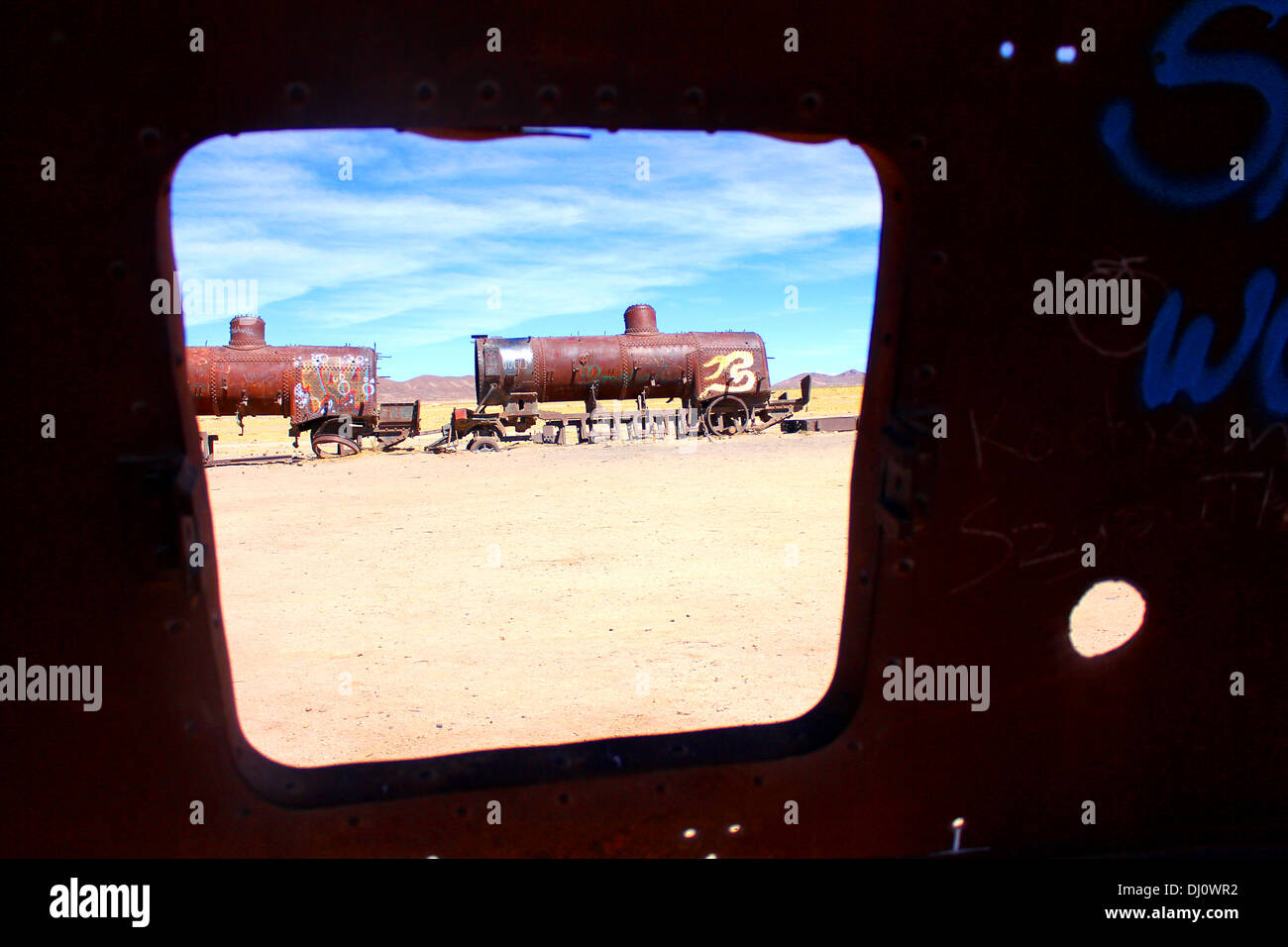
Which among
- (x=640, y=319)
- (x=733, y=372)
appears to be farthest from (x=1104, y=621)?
(x=640, y=319)

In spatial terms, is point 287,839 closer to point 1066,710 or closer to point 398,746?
point 1066,710

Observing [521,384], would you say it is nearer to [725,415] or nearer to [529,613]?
[725,415]

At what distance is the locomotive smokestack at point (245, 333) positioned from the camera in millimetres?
22031

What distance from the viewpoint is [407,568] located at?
761 centimetres

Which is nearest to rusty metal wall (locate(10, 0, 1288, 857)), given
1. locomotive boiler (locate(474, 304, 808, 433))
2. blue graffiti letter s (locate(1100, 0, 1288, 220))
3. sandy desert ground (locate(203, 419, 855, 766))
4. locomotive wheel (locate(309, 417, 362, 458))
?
blue graffiti letter s (locate(1100, 0, 1288, 220))

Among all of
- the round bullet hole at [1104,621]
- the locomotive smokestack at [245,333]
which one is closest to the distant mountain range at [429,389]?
the locomotive smokestack at [245,333]

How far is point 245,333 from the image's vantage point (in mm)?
22156

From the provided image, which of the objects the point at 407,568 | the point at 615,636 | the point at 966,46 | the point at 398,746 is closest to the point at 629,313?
the point at 407,568

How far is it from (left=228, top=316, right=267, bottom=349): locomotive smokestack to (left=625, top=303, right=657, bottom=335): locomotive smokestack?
992cm

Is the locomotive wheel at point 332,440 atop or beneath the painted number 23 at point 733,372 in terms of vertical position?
beneath

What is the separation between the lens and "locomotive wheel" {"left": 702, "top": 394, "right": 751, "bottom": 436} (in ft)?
77.3

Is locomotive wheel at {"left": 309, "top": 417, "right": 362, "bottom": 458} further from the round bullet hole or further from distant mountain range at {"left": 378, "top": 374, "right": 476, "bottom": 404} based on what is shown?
distant mountain range at {"left": 378, "top": 374, "right": 476, "bottom": 404}

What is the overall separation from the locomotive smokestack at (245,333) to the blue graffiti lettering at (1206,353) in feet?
76.1

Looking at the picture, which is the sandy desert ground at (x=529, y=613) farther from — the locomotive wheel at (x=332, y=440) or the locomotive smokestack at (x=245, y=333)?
the locomotive smokestack at (x=245, y=333)
